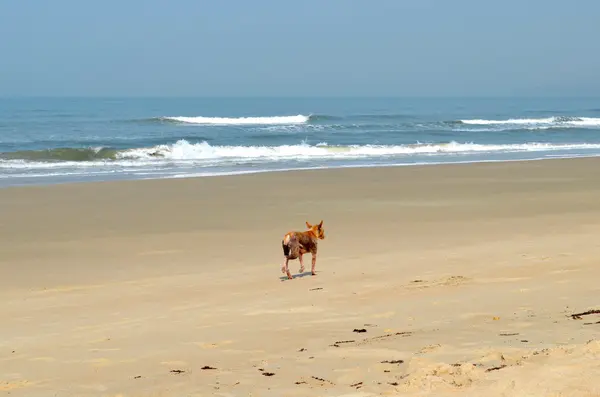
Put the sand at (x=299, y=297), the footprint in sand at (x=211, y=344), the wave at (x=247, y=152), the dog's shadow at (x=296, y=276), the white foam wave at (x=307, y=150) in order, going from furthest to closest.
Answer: the white foam wave at (x=307, y=150) < the wave at (x=247, y=152) < the dog's shadow at (x=296, y=276) < the footprint in sand at (x=211, y=344) < the sand at (x=299, y=297)

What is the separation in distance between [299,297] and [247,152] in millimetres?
22823

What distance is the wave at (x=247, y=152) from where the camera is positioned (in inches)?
1060

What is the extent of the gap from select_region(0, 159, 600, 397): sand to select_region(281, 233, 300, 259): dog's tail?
0.26 metres

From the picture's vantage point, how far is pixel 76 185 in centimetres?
1781

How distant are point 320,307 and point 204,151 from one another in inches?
924

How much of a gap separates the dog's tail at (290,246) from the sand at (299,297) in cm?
26

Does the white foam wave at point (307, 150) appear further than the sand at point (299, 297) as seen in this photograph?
Yes

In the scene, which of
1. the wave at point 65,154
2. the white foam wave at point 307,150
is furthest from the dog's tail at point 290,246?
the wave at point 65,154

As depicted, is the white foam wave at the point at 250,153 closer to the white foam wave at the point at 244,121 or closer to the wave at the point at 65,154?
the wave at the point at 65,154

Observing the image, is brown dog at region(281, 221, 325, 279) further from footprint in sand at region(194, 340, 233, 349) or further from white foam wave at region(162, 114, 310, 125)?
white foam wave at region(162, 114, 310, 125)

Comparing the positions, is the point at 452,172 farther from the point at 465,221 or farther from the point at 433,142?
the point at 433,142

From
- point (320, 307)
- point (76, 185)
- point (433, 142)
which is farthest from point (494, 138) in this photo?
point (320, 307)

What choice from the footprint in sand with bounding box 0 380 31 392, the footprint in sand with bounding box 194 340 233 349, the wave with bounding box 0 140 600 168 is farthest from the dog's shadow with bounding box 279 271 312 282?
the wave with bounding box 0 140 600 168

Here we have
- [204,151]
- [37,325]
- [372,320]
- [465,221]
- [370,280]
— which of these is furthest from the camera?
[204,151]
